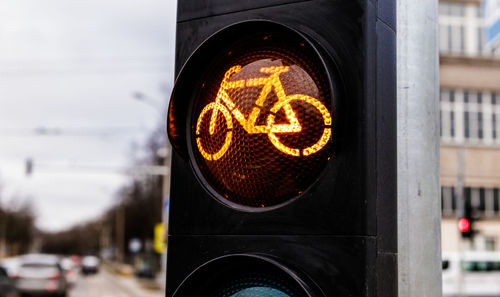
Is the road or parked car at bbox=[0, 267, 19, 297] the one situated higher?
parked car at bbox=[0, 267, 19, 297]

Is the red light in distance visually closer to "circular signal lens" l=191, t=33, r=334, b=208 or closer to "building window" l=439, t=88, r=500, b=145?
"circular signal lens" l=191, t=33, r=334, b=208

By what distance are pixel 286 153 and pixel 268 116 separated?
89mm

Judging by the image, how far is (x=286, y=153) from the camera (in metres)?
1.35

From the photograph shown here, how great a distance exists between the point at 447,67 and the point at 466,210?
77.7 feet

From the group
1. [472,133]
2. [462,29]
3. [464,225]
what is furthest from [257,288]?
[462,29]

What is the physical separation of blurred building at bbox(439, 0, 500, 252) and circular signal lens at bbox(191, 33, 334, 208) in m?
40.5

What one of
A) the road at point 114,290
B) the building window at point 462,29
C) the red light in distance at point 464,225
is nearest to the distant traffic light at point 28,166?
the road at point 114,290

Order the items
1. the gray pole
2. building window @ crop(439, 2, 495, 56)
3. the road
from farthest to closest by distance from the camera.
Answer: building window @ crop(439, 2, 495, 56)
the road
the gray pole

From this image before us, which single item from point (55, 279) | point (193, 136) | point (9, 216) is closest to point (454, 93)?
point (55, 279)

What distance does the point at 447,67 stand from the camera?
135 feet

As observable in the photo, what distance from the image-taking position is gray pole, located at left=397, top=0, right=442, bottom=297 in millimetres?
1458

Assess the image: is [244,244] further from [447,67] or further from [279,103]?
[447,67]

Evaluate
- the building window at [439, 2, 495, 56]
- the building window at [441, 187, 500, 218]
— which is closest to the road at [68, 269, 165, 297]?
the building window at [441, 187, 500, 218]

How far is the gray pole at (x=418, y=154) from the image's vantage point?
1.46 metres
